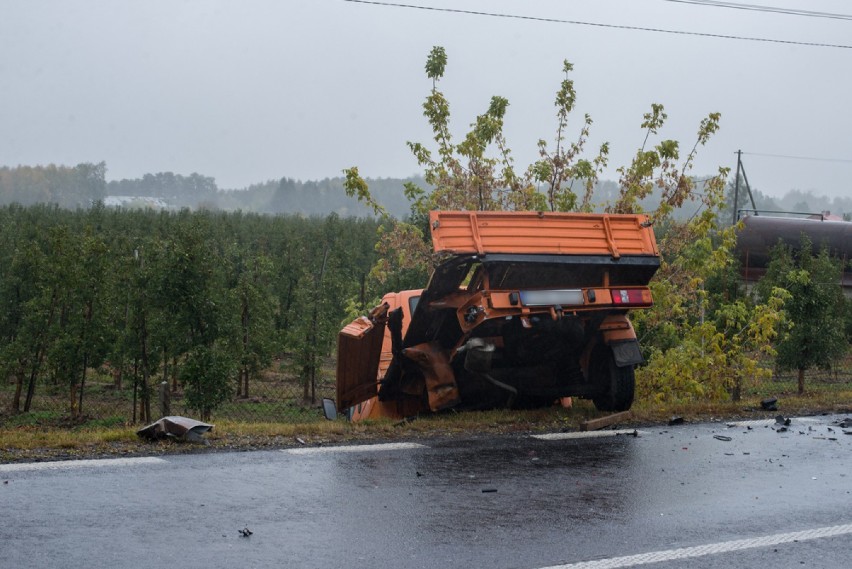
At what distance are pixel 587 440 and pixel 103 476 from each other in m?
4.26

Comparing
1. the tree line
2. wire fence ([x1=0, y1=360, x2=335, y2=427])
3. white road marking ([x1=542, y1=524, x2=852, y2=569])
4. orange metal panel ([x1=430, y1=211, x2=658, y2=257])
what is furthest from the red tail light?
wire fence ([x1=0, y1=360, x2=335, y2=427])

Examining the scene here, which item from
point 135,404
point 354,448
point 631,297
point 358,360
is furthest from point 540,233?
point 135,404

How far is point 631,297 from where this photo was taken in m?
9.59

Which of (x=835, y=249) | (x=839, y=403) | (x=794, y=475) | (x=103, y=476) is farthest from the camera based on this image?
(x=835, y=249)

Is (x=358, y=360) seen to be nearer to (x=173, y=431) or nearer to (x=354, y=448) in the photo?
(x=354, y=448)

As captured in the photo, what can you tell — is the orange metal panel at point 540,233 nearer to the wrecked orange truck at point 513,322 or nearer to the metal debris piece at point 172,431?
the wrecked orange truck at point 513,322

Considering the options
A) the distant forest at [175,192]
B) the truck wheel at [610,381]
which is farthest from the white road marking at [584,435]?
the distant forest at [175,192]

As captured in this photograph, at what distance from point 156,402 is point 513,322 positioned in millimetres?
16701

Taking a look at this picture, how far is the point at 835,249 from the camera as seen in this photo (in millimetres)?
34219

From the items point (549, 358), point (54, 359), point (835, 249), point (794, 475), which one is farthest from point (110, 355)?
point (835, 249)

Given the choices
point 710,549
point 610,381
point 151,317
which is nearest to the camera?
point 710,549

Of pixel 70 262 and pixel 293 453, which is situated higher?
pixel 70 262

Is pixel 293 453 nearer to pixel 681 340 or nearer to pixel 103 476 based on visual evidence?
pixel 103 476

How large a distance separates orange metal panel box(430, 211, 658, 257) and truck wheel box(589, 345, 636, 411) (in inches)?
47.7
